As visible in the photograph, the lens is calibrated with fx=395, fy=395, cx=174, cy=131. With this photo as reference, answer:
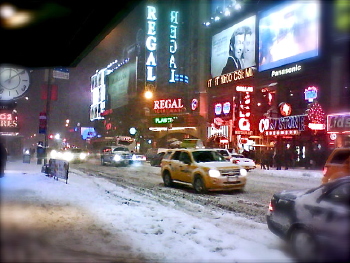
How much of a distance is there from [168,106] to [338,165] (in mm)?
55326

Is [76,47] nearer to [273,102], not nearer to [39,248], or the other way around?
[39,248]

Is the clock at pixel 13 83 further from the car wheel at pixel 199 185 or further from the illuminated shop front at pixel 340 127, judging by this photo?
the illuminated shop front at pixel 340 127

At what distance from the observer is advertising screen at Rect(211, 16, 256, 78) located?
46612 millimetres

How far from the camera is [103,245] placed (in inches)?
276

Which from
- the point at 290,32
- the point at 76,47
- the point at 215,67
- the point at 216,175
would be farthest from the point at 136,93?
the point at 76,47

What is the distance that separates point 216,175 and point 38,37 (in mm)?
9403

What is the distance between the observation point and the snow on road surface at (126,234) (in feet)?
20.5

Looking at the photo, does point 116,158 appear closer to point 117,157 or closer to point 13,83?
point 117,157

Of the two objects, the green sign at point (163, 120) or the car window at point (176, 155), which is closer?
the car window at point (176, 155)

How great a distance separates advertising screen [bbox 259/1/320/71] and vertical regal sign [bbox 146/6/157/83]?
26.7 m

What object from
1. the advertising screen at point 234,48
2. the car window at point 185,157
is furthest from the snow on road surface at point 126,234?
the advertising screen at point 234,48

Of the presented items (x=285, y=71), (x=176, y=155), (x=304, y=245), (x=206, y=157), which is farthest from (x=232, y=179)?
(x=285, y=71)

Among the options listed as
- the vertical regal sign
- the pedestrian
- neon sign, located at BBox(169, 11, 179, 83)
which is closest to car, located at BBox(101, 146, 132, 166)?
the pedestrian

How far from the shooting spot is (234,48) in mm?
49500
